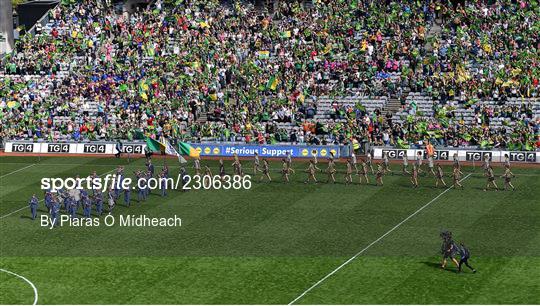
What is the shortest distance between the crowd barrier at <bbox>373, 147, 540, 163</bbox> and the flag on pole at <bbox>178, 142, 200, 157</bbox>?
1213cm

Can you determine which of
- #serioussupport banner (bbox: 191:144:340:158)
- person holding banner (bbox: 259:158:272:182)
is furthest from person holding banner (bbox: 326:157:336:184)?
#serioussupport banner (bbox: 191:144:340:158)

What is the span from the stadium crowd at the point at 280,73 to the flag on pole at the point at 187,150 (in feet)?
27.9

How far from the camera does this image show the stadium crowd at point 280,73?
83.8 metres

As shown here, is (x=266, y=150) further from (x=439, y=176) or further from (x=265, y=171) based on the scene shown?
(x=439, y=176)

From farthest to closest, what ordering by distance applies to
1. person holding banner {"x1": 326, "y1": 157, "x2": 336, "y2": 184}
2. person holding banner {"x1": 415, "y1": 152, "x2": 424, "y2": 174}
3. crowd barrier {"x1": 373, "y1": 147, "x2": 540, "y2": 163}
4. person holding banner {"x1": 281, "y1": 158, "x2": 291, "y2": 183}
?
crowd barrier {"x1": 373, "y1": 147, "x2": 540, "y2": 163}, person holding banner {"x1": 281, "y1": 158, "x2": 291, "y2": 183}, person holding banner {"x1": 415, "y1": 152, "x2": 424, "y2": 174}, person holding banner {"x1": 326, "y1": 157, "x2": 336, "y2": 184}

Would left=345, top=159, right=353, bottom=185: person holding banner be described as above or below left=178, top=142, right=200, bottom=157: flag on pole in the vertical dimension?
below

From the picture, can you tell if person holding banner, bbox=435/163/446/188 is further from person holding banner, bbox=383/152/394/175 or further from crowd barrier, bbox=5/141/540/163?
crowd barrier, bbox=5/141/540/163

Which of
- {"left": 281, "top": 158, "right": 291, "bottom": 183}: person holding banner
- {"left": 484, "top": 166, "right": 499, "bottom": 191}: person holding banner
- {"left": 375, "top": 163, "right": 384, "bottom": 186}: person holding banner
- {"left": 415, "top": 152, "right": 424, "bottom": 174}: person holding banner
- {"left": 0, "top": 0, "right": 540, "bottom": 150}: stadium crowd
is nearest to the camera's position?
{"left": 484, "top": 166, "right": 499, "bottom": 191}: person holding banner

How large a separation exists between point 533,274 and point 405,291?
6.15 m

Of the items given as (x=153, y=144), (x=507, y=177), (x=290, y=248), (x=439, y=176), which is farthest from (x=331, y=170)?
(x=290, y=248)

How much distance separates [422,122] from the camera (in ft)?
270

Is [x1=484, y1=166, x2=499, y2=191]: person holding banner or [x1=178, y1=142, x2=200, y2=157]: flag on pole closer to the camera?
[x1=484, y1=166, x2=499, y2=191]: person holding banner

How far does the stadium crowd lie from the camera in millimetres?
83750

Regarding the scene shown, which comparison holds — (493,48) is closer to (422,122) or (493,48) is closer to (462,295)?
(422,122)
